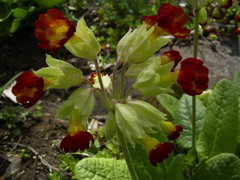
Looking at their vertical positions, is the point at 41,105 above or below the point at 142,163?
below

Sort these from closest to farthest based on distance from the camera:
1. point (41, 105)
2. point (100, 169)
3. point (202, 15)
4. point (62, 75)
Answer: point (62, 75) → point (100, 169) → point (202, 15) → point (41, 105)

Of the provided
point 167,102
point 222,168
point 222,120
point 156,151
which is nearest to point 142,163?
point 222,168

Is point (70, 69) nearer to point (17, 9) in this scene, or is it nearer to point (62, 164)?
point (62, 164)

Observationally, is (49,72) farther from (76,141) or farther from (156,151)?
(156,151)

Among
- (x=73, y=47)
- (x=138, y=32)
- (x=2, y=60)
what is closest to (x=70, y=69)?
(x=73, y=47)

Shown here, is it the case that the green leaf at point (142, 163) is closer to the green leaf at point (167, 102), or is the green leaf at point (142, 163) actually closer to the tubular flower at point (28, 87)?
the green leaf at point (167, 102)

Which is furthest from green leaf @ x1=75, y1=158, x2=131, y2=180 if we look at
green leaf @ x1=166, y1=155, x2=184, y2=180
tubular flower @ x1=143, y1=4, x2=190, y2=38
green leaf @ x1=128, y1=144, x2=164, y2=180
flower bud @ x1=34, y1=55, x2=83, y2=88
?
tubular flower @ x1=143, y1=4, x2=190, y2=38
